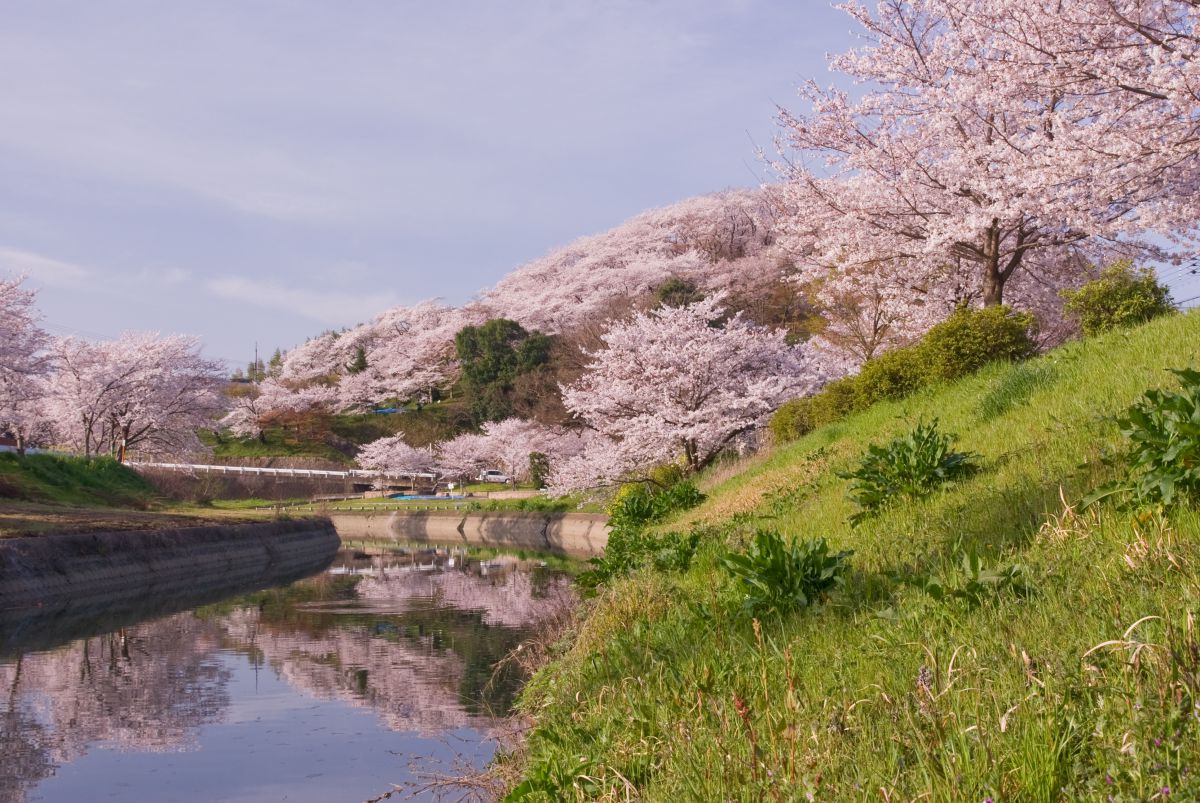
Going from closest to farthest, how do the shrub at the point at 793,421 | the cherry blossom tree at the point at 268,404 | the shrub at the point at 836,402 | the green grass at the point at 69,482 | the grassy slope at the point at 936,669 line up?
the grassy slope at the point at 936,669, the shrub at the point at 836,402, the shrub at the point at 793,421, the green grass at the point at 69,482, the cherry blossom tree at the point at 268,404

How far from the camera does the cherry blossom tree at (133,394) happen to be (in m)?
55.5

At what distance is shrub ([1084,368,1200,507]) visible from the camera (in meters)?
6.14

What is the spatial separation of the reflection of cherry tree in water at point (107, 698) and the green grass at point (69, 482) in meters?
14.4

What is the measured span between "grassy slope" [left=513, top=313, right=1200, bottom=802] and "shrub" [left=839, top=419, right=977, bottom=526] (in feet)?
0.98

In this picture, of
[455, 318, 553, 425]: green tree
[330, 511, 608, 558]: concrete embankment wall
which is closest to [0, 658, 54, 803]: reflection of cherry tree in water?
[330, 511, 608, 558]: concrete embankment wall

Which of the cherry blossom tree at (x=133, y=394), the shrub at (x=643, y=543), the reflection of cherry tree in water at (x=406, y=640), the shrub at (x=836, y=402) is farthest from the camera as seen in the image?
the cherry blossom tree at (x=133, y=394)

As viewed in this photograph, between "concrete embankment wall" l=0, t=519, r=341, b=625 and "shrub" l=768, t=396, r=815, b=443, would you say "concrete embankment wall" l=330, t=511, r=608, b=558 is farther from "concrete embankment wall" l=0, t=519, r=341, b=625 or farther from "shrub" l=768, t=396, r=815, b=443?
"shrub" l=768, t=396, r=815, b=443

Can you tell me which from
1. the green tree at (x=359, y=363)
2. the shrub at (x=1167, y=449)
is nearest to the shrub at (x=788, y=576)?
the shrub at (x=1167, y=449)

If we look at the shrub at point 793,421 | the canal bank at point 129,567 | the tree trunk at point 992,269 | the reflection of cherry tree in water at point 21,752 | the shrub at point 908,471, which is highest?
the tree trunk at point 992,269

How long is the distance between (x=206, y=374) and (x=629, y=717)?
6362 cm

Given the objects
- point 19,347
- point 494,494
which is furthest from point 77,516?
point 494,494

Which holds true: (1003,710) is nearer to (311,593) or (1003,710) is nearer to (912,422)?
(912,422)

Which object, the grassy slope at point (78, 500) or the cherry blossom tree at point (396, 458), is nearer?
the grassy slope at point (78, 500)

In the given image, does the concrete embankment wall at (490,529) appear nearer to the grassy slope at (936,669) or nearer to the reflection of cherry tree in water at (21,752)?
the reflection of cherry tree in water at (21,752)
